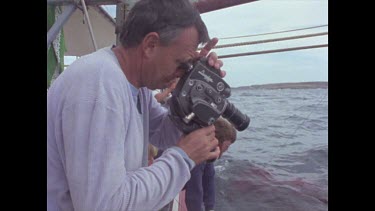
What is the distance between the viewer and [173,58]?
95 cm

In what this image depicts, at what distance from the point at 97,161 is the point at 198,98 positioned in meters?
0.30

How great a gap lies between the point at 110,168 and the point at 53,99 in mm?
200

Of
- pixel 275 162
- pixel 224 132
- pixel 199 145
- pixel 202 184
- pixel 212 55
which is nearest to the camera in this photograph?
pixel 199 145

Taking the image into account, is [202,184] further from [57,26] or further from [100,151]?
[100,151]

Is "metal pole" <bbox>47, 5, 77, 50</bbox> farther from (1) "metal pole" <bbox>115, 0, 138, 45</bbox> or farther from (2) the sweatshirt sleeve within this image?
(2) the sweatshirt sleeve

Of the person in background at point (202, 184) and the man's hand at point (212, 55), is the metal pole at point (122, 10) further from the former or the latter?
the person in background at point (202, 184)

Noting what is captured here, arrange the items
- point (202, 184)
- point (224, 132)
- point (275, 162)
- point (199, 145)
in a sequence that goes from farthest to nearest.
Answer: point (275, 162)
point (202, 184)
point (224, 132)
point (199, 145)

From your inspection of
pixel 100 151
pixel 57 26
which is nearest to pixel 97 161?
pixel 100 151

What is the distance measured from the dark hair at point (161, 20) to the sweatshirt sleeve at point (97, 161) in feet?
0.82

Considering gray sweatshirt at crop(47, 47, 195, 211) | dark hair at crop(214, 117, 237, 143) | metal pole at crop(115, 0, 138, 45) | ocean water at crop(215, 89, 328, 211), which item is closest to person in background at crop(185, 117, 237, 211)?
dark hair at crop(214, 117, 237, 143)

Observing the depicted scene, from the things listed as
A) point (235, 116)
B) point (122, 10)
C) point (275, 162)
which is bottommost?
point (275, 162)

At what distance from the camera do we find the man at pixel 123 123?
740 millimetres

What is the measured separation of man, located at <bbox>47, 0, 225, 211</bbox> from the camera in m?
0.74

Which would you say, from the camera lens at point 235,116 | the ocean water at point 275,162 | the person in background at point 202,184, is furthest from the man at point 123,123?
the ocean water at point 275,162
